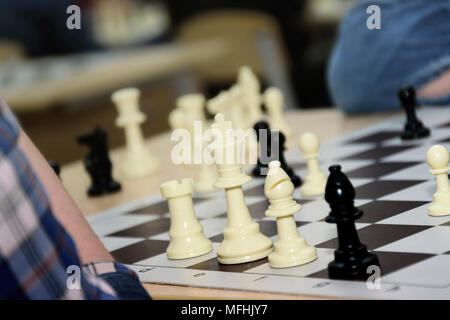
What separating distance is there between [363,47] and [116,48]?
4880 mm

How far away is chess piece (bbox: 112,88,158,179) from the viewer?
2260 millimetres

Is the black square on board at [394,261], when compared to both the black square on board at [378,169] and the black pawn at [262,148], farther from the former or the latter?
the black pawn at [262,148]

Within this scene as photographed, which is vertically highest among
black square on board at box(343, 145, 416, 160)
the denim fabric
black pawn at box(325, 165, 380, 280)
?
black square on board at box(343, 145, 416, 160)

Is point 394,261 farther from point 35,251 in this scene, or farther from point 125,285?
point 35,251

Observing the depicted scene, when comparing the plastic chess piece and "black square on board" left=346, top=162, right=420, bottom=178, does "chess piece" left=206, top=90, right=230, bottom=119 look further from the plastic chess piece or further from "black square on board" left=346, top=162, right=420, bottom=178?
"black square on board" left=346, top=162, right=420, bottom=178

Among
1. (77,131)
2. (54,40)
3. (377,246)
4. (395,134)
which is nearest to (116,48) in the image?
(54,40)

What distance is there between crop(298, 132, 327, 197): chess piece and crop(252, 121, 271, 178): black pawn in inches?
5.1

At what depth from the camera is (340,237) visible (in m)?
1.18

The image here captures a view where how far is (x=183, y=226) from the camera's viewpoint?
1.46 meters

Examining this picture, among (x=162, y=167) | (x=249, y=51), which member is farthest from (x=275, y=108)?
(x=249, y=51)

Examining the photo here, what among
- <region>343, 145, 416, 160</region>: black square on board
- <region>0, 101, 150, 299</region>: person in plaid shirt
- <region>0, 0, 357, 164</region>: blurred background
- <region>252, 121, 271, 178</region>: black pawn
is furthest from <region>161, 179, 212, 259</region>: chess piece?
<region>0, 0, 357, 164</region>: blurred background

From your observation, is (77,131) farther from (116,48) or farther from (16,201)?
(16,201)

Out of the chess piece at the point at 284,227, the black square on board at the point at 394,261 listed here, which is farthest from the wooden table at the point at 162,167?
the black square on board at the point at 394,261

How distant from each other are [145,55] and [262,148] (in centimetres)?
333
